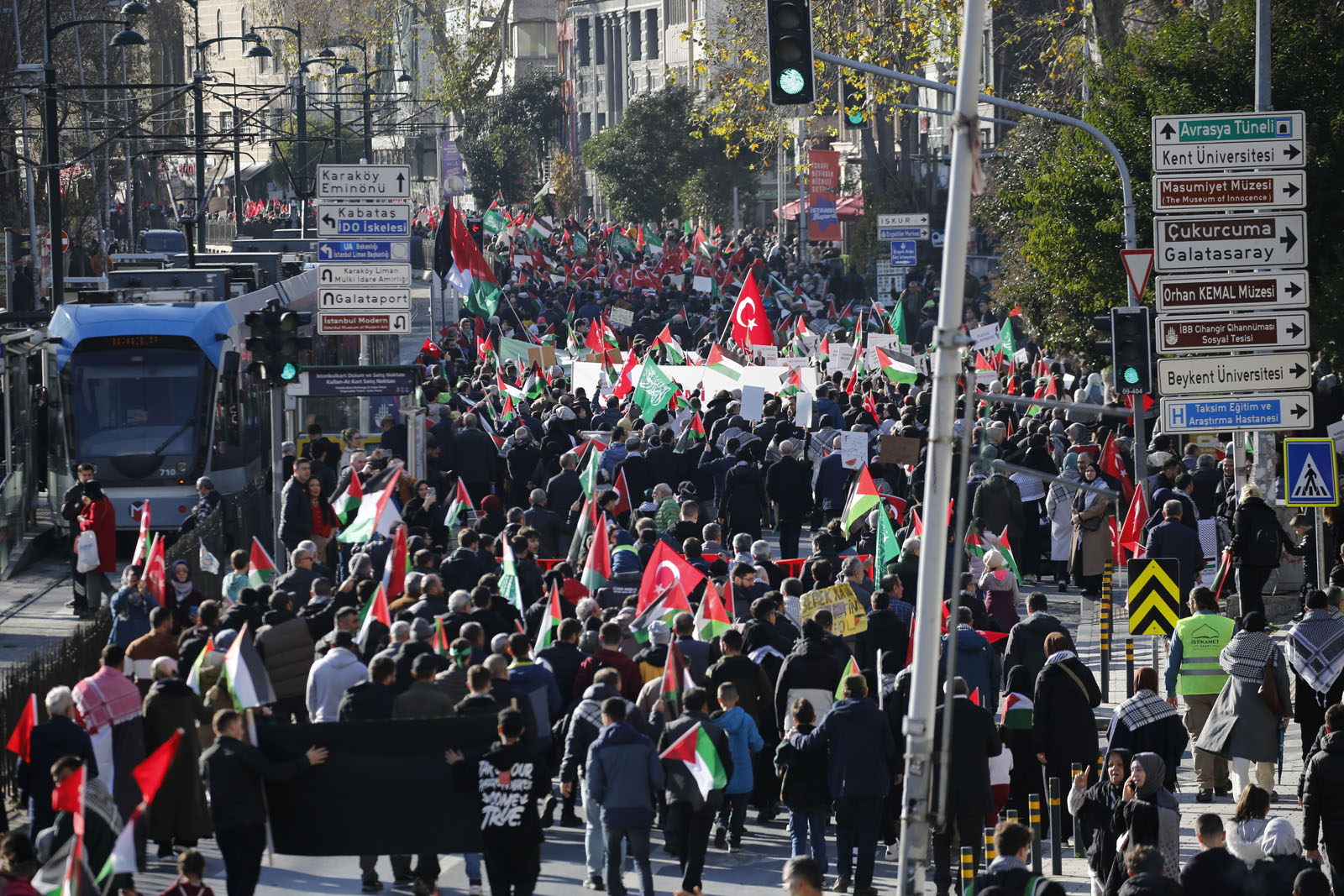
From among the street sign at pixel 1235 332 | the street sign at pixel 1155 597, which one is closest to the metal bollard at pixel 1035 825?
the street sign at pixel 1155 597

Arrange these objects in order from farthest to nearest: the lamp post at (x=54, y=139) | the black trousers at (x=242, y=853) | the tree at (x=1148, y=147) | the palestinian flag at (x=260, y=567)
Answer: the lamp post at (x=54, y=139), the tree at (x=1148, y=147), the palestinian flag at (x=260, y=567), the black trousers at (x=242, y=853)

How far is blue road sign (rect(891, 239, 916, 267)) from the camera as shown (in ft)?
145

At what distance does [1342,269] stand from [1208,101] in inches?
108

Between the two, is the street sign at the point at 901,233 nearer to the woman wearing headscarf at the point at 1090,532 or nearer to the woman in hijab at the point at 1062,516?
the woman in hijab at the point at 1062,516

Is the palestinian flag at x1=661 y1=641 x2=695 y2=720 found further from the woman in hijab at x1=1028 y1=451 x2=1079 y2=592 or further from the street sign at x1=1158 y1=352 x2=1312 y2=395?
the woman in hijab at x1=1028 y1=451 x2=1079 y2=592

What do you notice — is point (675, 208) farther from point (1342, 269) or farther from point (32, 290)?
point (1342, 269)

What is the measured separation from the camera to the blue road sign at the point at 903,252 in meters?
44.2

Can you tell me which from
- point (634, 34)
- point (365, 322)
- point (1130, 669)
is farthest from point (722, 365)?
point (634, 34)

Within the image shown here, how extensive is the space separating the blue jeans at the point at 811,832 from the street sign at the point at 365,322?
9.80 meters

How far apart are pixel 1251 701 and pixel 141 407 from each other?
14.5 m

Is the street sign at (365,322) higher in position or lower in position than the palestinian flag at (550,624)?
higher

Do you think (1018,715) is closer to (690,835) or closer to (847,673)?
(847,673)

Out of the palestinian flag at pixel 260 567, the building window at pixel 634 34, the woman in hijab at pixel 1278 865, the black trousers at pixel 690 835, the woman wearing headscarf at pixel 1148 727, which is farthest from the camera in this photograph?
the building window at pixel 634 34

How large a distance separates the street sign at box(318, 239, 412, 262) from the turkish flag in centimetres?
1247
